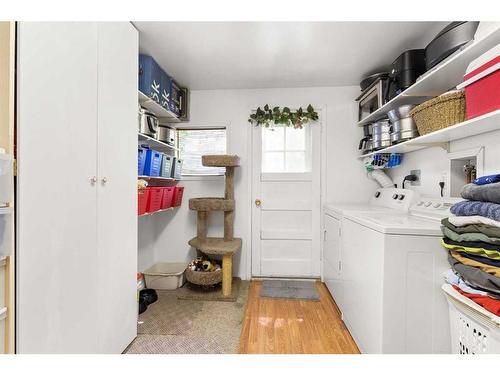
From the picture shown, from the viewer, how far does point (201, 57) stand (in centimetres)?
207

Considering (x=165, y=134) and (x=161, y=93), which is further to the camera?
(x=165, y=134)

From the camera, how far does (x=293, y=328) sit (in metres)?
1.77

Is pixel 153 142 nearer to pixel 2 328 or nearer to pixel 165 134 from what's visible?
pixel 165 134

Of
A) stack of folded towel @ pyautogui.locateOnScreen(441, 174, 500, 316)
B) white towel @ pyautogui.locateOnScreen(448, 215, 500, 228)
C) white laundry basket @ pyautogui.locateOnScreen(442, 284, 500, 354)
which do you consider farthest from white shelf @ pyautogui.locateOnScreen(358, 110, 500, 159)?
white laundry basket @ pyautogui.locateOnScreen(442, 284, 500, 354)

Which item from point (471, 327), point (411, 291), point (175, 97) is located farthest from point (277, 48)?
point (471, 327)

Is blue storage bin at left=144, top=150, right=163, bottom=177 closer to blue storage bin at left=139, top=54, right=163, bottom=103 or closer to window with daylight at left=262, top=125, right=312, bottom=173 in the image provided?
blue storage bin at left=139, top=54, right=163, bottom=103

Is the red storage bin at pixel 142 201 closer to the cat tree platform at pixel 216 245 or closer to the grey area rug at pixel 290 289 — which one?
the cat tree platform at pixel 216 245

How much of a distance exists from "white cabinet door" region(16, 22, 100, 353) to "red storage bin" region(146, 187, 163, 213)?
809 mm

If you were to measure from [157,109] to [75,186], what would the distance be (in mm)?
1399

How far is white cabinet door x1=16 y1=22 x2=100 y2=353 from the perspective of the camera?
0.90 metres

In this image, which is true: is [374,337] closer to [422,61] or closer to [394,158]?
[394,158]

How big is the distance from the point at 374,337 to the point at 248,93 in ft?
8.39

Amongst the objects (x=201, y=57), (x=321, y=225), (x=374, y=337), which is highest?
(x=201, y=57)
